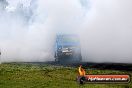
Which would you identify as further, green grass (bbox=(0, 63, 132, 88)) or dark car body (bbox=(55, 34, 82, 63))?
dark car body (bbox=(55, 34, 82, 63))

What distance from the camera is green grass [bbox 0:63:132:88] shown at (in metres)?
22.6

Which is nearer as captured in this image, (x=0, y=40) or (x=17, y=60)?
(x=17, y=60)

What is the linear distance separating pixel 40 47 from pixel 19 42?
8.51ft

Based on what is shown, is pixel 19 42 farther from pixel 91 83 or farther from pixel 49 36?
pixel 91 83

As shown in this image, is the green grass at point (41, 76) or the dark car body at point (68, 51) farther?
the dark car body at point (68, 51)

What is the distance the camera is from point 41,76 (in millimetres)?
26172

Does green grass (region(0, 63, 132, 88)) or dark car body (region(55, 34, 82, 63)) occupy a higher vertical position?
dark car body (region(55, 34, 82, 63))

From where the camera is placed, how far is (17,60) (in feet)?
118

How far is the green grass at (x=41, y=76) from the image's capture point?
74.2 ft

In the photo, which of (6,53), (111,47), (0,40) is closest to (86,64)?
(111,47)

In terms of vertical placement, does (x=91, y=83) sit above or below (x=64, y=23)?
below

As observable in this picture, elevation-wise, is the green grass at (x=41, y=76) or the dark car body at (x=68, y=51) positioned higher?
the dark car body at (x=68, y=51)

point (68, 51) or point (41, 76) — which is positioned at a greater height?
point (68, 51)

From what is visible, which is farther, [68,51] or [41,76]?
[68,51]
